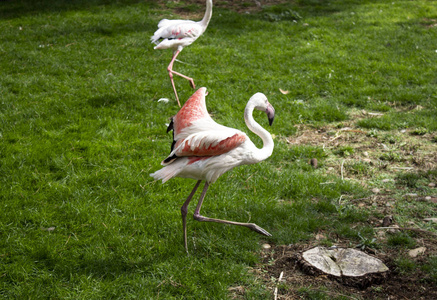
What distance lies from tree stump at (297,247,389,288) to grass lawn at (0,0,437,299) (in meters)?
0.09

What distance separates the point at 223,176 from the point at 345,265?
1.99 meters

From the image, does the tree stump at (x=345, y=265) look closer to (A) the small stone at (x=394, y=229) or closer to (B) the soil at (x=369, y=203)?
(B) the soil at (x=369, y=203)

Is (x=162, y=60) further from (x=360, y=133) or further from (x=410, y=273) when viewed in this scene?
(x=410, y=273)

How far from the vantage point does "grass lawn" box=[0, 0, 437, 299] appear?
3.67 metres

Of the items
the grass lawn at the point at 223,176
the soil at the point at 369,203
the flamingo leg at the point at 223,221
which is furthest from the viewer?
the flamingo leg at the point at 223,221

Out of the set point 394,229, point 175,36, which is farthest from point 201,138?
point 175,36

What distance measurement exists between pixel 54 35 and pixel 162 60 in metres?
2.98

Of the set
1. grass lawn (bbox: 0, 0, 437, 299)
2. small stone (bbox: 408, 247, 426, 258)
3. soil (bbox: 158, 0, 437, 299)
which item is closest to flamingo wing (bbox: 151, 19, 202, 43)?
grass lawn (bbox: 0, 0, 437, 299)

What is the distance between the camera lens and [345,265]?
Answer: 3643 millimetres

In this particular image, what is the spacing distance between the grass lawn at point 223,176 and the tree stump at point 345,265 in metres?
0.09

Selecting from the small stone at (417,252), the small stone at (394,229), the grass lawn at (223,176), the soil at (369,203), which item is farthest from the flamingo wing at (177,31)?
the small stone at (417,252)

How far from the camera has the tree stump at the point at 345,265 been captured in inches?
138

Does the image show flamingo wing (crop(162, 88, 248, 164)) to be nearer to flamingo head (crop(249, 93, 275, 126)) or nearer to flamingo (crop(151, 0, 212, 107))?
flamingo head (crop(249, 93, 275, 126))

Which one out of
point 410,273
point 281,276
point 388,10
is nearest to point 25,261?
point 281,276
